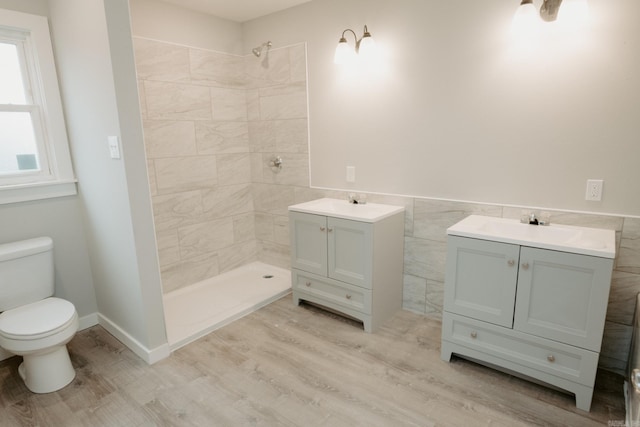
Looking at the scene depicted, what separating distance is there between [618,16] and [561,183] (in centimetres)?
86

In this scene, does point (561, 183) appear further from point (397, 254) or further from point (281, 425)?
point (281, 425)

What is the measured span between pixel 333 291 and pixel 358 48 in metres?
1.81

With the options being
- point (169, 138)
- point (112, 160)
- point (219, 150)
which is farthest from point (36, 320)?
point (219, 150)

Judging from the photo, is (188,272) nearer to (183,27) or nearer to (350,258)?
(350,258)

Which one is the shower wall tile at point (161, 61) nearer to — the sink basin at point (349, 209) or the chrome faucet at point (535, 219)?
the sink basin at point (349, 209)

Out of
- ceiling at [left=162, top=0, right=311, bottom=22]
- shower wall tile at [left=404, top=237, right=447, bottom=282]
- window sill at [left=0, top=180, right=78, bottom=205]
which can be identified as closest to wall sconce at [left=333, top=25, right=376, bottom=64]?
ceiling at [left=162, top=0, right=311, bottom=22]

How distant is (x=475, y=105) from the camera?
2285 mm

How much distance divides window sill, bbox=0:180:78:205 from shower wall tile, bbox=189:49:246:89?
4.33 feet

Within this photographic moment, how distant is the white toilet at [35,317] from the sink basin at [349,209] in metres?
1.61

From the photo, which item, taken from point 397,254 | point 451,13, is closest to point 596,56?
point 451,13

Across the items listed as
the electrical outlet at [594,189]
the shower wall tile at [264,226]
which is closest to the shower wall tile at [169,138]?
the shower wall tile at [264,226]

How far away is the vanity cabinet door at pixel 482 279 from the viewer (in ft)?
6.10

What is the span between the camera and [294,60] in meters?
3.09

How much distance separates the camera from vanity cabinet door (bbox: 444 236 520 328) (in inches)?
73.2
